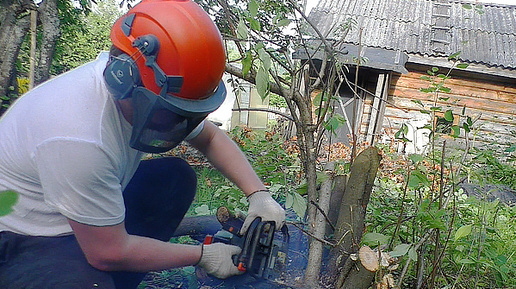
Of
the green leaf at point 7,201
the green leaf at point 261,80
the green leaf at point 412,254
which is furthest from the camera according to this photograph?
the green leaf at point 261,80

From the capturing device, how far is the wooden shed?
8.73m

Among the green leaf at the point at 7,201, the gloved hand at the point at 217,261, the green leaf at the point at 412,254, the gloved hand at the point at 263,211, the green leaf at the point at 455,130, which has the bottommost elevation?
the gloved hand at the point at 217,261

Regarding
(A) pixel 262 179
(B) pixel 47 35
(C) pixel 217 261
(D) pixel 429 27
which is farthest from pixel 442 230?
(D) pixel 429 27

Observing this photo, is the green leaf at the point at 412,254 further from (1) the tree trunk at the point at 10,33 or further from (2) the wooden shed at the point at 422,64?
(2) the wooden shed at the point at 422,64

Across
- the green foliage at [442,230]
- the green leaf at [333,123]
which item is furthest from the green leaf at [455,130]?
the green leaf at [333,123]

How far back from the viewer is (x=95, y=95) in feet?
4.65

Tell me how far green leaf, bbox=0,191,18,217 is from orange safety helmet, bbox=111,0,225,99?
83 centimetres

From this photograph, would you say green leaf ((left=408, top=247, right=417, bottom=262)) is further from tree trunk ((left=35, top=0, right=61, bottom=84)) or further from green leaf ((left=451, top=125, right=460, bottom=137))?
tree trunk ((left=35, top=0, right=61, bottom=84))

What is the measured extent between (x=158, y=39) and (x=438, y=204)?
1587mm

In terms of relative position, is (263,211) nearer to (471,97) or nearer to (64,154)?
(64,154)

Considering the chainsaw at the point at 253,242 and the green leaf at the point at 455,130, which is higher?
the green leaf at the point at 455,130

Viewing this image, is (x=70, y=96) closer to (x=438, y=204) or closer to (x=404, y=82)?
(x=438, y=204)

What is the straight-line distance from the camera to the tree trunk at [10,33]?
482 cm

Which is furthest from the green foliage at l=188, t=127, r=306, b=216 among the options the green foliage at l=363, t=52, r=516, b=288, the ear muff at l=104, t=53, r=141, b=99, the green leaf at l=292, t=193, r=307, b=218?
the ear muff at l=104, t=53, r=141, b=99
